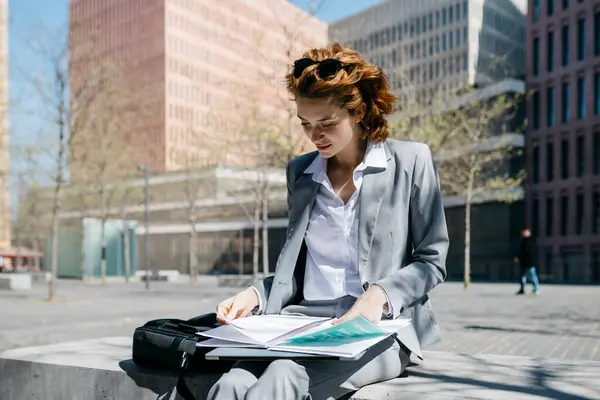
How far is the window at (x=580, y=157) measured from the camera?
4412cm

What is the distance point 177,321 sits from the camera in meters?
3.00

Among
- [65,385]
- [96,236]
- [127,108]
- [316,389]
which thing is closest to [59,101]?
[127,108]

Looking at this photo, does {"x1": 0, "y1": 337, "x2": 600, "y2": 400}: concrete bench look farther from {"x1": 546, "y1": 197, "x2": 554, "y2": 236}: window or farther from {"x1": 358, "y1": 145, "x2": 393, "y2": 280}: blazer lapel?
{"x1": 546, "y1": 197, "x2": 554, "y2": 236}: window

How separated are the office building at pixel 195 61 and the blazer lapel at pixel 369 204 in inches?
45.0

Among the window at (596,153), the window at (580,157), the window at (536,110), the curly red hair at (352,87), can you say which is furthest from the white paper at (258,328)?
the window at (536,110)

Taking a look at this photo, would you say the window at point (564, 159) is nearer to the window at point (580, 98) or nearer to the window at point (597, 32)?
the window at point (580, 98)

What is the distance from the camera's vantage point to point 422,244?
2750mm

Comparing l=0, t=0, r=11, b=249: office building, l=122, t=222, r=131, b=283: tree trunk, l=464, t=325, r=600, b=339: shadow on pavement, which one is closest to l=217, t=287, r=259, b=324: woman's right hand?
l=464, t=325, r=600, b=339: shadow on pavement

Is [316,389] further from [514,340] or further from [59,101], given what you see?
[59,101]

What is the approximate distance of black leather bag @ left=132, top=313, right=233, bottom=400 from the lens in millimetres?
2625

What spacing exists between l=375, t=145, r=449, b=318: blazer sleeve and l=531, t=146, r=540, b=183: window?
154 ft

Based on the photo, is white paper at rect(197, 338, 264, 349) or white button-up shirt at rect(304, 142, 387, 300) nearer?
white paper at rect(197, 338, 264, 349)

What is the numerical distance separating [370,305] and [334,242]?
1.31 ft

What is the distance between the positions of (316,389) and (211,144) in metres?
30.9
